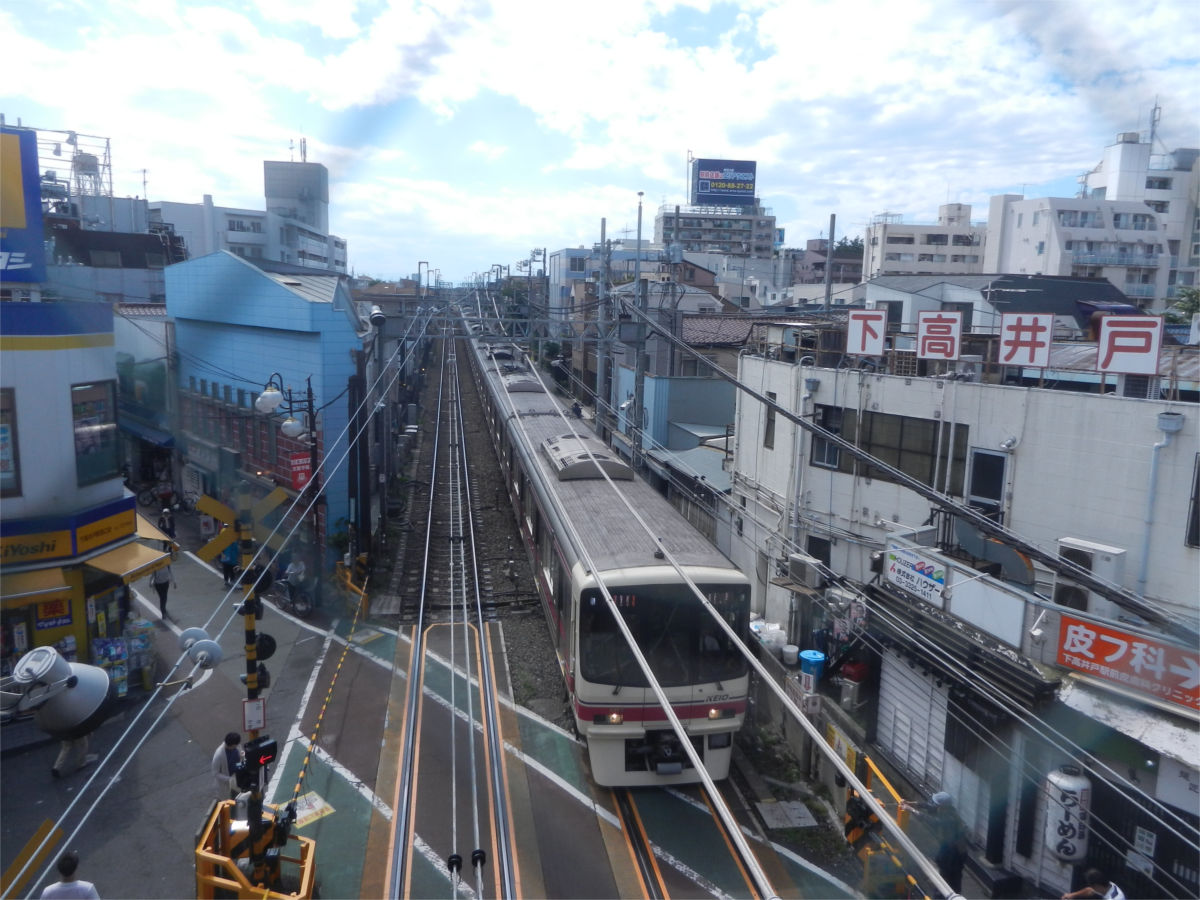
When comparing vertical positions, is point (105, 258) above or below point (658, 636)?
above

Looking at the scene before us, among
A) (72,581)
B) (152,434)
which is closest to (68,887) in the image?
(72,581)

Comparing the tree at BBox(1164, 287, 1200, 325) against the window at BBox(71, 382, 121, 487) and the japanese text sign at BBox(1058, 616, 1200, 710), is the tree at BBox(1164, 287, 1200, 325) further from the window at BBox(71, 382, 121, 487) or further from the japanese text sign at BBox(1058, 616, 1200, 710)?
the window at BBox(71, 382, 121, 487)

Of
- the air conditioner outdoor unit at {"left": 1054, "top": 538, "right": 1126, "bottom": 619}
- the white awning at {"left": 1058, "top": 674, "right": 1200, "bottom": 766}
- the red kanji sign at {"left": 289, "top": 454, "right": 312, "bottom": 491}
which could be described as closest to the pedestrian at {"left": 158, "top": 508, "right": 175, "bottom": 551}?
the red kanji sign at {"left": 289, "top": 454, "right": 312, "bottom": 491}

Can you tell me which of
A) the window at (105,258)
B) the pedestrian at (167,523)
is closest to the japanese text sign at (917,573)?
the pedestrian at (167,523)

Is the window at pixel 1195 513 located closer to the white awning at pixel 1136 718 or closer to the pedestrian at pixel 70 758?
the white awning at pixel 1136 718

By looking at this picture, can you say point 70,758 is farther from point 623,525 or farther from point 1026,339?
point 1026,339

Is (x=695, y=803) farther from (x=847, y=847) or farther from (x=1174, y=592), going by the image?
(x=1174, y=592)

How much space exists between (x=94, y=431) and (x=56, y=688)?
172 inches

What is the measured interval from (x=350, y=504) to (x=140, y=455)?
131 inches

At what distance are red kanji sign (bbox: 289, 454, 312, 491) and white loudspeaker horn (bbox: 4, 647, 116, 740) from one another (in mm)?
6171

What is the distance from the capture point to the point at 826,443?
9.22 meters

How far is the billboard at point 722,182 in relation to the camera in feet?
A: 157

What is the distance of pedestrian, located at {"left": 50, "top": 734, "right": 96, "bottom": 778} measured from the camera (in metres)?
6.49

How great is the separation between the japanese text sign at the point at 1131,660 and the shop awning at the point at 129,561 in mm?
7647
